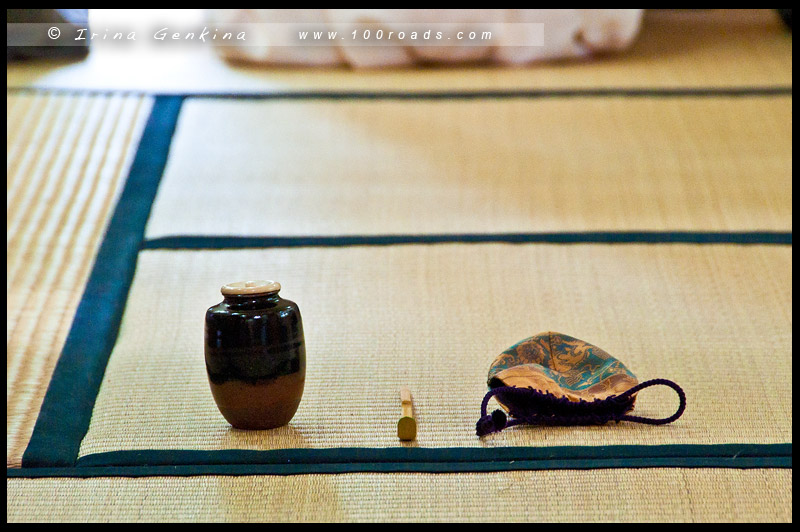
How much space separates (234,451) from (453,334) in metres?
0.45

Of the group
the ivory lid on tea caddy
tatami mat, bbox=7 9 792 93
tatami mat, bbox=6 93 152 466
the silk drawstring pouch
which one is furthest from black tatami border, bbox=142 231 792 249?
tatami mat, bbox=7 9 792 93

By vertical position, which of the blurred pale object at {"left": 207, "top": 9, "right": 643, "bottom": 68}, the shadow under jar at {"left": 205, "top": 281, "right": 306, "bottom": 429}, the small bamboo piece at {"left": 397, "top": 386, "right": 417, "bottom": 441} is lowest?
the small bamboo piece at {"left": 397, "top": 386, "right": 417, "bottom": 441}

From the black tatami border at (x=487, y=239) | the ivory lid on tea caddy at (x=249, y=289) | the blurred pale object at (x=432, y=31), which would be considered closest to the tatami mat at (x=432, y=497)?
the ivory lid on tea caddy at (x=249, y=289)

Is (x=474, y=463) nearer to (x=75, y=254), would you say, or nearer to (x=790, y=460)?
(x=790, y=460)

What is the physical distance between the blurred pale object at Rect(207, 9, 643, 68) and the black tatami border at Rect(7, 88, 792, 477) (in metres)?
0.99

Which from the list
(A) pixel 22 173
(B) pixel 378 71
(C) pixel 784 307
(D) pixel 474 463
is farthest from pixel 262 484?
(B) pixel 378 71

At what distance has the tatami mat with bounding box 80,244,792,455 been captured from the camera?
3.60ft

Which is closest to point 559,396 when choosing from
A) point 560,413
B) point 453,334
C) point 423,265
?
point 560,413

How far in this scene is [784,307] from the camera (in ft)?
4.58

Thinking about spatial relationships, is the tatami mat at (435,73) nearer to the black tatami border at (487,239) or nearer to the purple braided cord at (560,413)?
the black tatami border at (487,239)

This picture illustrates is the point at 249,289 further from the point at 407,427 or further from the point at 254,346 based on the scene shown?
the point at 407,427

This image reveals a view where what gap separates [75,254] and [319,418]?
0.80m

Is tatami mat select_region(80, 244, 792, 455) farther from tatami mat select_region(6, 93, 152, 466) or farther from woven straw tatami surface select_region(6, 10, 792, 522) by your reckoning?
tatami mat select_region(6, 93, 152, 466)

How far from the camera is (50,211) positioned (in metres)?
1.77
